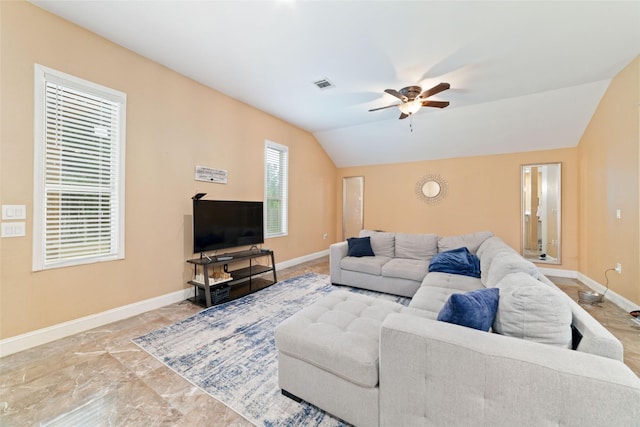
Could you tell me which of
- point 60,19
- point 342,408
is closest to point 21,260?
point 60,19

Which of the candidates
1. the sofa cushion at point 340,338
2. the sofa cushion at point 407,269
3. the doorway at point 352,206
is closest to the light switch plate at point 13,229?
the sofa cushion at point 340,338

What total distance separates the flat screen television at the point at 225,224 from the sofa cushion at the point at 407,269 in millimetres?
2137

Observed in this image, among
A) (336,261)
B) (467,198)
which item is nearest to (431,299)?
(336,261)

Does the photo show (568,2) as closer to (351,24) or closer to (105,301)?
(351,24)

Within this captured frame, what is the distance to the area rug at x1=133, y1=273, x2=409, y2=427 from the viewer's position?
5.19 feet

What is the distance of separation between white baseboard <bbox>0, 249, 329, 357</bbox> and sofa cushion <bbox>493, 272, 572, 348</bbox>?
3539 millimetres

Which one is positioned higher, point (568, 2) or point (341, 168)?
point (568, 2)

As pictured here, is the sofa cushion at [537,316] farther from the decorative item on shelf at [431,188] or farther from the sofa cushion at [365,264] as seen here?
the decorative item on shelf at [431,188]

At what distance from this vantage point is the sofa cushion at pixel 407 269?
343 centimetres

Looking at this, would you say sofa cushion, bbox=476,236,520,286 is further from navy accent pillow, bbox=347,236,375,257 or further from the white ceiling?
the white ceiling

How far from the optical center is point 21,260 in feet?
7.28

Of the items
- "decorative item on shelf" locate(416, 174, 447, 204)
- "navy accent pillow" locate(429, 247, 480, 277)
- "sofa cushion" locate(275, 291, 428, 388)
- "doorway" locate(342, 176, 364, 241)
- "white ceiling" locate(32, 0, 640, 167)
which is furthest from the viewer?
"doorway" locate(342, 176, 364, 241)

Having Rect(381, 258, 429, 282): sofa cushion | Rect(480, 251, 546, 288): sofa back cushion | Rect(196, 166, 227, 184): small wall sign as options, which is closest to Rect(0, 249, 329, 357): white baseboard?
Rect(196, 166, 227, 184): small wall sign

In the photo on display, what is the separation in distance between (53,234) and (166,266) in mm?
1132
